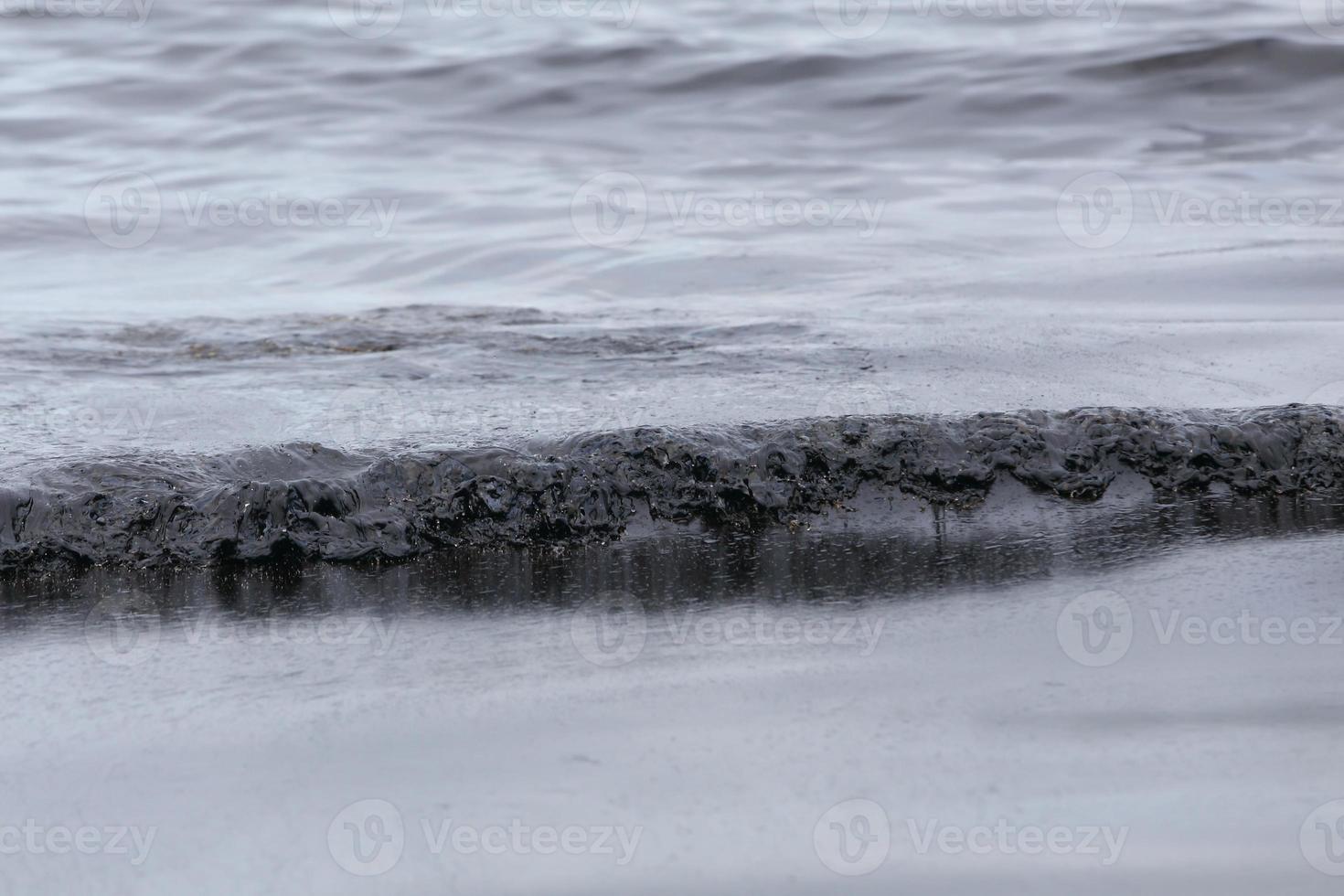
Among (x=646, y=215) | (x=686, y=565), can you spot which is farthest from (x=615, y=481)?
(x=646, y=215)

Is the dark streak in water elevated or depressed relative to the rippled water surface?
depressed

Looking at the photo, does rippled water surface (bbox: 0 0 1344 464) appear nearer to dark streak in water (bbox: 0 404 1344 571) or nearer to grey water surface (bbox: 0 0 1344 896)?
grey water surface (bbox: 0 0 1344 896)

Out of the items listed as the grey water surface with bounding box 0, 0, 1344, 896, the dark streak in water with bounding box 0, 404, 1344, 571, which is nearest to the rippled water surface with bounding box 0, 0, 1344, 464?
the grey water surface with bounding box 0, 0, 1344, 896

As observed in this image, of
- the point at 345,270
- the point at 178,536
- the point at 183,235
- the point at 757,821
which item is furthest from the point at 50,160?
the point at 757,821

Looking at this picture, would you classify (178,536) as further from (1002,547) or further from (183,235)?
(183,235)

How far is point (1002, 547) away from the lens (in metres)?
3.27

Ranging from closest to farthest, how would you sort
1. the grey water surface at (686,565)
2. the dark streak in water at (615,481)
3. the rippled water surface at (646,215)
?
the grey water surface at (686,565), the dark streak in water at (615,481), the rippled water surface at (646,215)

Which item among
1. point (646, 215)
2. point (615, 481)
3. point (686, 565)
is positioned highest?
point (646, 215)

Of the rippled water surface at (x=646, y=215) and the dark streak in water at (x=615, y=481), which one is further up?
the rippled water surface at (x=646, y=215)

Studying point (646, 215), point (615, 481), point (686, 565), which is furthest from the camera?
point (646, 215)

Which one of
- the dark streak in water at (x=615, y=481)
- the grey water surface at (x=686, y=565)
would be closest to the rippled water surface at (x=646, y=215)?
the grey water surface at (x=686, y=565)

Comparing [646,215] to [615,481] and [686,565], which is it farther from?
[686,565]

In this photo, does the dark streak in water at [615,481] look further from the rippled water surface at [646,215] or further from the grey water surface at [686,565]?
the rippled water surface at [646,215]

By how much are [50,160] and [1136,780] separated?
10.1 m
